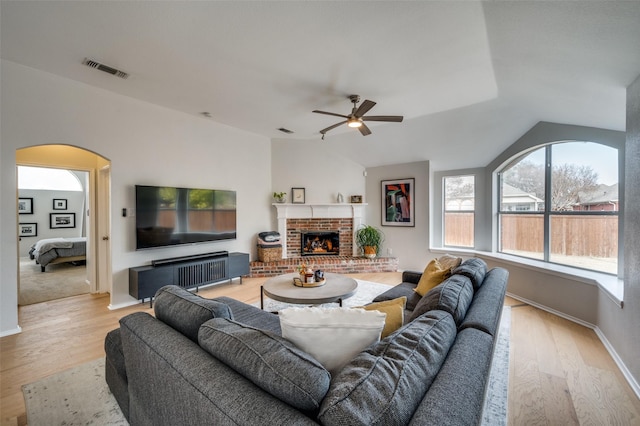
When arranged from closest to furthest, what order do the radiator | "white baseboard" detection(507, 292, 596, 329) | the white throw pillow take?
the white throw pillow, "white baseboard" detection(507, 292, 596, 329), the radiator

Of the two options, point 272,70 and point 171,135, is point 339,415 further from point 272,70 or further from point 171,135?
point 171,135

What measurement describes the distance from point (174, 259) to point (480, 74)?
15.0ft

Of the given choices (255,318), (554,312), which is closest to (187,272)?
(255,318)

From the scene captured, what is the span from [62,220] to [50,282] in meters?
3.99

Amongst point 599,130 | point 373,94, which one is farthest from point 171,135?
point 599,130

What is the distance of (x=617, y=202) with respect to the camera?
3193 millimetres

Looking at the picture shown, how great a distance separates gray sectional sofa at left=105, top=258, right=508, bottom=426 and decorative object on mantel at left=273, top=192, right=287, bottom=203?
13.9 feet

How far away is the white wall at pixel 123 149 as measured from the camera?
2.95 meters

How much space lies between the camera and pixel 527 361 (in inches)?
96.3

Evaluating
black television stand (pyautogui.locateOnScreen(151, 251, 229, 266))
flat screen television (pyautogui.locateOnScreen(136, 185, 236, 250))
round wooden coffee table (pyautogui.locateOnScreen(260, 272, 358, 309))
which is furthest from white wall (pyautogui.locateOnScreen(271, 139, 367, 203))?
round wooden coffee table (pyautogui.locateOnScreen(260, 272, 358, 309))

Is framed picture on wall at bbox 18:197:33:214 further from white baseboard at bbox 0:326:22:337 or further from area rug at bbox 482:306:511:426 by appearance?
area rug at bbox 482:306:511:426

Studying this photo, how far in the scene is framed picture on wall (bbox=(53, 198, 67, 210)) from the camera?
25.1 feet

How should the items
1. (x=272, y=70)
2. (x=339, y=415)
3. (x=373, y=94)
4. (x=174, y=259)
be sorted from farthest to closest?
(x=174, y=259)
(x=373, y=94)
(x=272, y=70)
(x=339, y=415)

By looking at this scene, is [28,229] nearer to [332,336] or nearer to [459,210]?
[332,336]
